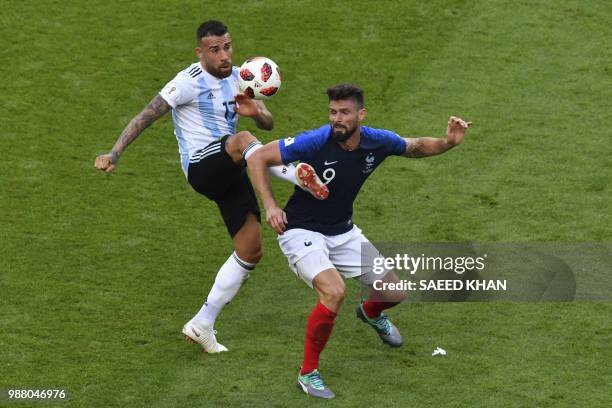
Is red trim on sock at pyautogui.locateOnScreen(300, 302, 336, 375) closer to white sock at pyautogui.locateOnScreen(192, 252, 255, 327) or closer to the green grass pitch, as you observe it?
the green grass pitch

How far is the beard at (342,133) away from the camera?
10.9 metres

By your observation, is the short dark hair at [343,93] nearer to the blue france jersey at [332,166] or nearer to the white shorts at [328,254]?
the blue france jersey at [332,166]

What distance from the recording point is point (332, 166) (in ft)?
36.2

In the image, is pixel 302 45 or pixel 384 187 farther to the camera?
pixel 302 45

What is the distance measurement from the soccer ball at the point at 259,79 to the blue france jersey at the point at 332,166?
0.93 metres

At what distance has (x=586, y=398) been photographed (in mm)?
10758

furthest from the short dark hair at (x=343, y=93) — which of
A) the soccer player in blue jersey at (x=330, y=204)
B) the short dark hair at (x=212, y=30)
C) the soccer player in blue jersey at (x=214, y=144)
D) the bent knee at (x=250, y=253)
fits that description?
the bent knee at (x=250, y=253)

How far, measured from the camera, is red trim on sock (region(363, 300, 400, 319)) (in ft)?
38.5

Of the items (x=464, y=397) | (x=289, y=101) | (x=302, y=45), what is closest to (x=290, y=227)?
(x=464, y=397)

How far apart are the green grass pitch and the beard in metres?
2.02

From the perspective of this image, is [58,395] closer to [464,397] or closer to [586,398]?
[464,397]

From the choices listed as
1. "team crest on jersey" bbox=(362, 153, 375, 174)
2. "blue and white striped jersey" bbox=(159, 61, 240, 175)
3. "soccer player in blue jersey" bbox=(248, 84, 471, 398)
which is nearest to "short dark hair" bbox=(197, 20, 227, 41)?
"blue and white striped jersey" bbox=(159, 61, 240, 175)

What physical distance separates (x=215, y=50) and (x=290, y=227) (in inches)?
70.6

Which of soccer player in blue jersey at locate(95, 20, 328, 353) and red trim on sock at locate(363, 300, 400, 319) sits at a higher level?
soccer player in blue jersey at locate(95, 20, 328, 353)
